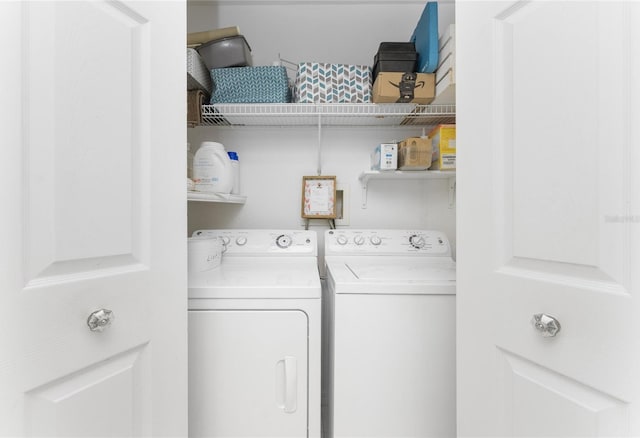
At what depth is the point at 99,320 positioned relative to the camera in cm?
66

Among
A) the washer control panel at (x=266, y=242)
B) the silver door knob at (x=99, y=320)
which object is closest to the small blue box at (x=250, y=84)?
the washer control panel at (x=266, y=242)

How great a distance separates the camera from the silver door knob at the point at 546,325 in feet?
1.99

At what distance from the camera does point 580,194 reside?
57 centimetres

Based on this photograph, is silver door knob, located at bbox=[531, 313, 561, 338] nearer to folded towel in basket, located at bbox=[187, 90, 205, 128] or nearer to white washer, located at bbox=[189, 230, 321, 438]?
white washer, located at bbox=[189, 230, 321, 438]

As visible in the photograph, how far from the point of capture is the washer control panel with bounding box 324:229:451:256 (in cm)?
165

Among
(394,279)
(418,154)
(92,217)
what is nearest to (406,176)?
(418,154)

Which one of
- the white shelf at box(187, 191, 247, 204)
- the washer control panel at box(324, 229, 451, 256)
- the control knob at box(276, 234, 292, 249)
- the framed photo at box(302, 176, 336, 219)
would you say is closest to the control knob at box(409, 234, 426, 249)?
the washer control panel at box(324, 229, 451, 256)

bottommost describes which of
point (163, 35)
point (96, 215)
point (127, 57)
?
point (96, 215)

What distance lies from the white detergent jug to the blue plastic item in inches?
48.8

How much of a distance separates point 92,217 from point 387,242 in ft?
4.65

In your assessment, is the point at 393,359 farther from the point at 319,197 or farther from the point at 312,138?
the point at 312,138

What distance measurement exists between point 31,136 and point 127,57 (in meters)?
0.31

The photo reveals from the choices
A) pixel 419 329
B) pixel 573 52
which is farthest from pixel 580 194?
pixel 419 329

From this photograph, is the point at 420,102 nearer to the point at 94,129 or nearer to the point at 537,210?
the point at 537,210
